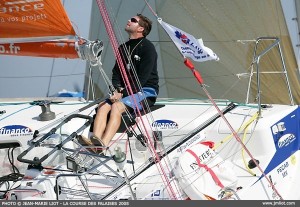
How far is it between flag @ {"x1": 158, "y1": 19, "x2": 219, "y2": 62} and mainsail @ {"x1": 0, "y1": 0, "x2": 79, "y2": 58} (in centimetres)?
69

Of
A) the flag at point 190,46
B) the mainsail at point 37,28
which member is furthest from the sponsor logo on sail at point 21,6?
the flag at point 190,46

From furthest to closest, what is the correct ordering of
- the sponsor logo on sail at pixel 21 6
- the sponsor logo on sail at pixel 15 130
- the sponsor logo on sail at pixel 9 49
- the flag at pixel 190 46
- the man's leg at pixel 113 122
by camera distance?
the sponsor logo on sail at pixel 15 130
the man's leg at pixel 113 122
the flag at pixel 190 46
the sponsor logo on sail at pixel 9 49
the sponsor logo on sail at pixel 21 6

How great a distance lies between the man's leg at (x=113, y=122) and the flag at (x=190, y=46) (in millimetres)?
578

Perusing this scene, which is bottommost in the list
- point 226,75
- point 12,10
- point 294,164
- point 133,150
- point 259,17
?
point 294,164

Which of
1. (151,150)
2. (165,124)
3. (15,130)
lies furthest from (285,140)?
(15,130)

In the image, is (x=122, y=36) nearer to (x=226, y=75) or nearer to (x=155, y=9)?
(x=155, y=9)

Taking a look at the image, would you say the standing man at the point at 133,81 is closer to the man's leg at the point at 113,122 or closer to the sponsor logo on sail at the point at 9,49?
the man's leg at the point at 113,122

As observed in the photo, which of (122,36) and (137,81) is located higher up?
(122,36)

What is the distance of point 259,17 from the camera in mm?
5758

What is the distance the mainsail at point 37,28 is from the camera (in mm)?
3650

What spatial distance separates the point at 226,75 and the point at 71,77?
1.26 metres

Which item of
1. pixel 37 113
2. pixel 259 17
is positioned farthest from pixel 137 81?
pixel 259 17

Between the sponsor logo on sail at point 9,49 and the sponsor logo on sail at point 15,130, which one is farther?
the sponsor logo on sail at point 15,130

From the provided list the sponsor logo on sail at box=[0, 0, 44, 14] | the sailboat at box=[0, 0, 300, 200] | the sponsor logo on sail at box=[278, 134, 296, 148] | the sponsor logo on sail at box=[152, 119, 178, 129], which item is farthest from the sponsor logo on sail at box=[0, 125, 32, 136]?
the sponsor logo on sail at box=[278, 134, 296, 148]
